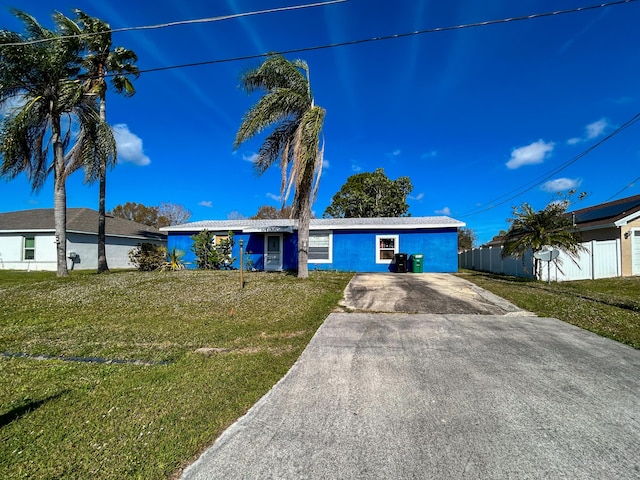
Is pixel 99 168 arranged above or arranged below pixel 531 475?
above

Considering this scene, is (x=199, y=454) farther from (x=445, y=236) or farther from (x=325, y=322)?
(x=445, y=236)

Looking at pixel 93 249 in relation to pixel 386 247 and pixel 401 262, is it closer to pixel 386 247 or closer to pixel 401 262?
pixel 386 247

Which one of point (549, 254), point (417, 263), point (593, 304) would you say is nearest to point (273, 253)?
point (417, 263)

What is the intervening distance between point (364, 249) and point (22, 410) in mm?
14088

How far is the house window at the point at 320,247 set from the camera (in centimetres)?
1636

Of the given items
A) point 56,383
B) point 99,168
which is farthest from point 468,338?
point 99,168

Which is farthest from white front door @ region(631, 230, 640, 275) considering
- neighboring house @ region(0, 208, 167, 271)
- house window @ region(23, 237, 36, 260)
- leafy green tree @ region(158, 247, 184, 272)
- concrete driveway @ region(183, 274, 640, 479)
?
house window @ region(23, 237, 36, 260)

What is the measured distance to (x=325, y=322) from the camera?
241 inches

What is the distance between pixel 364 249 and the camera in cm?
1598

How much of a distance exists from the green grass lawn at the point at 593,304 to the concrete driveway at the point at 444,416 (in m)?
1.19

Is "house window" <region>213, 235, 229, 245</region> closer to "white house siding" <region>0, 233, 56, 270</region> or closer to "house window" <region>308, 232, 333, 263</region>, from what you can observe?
"house window" <region>308, 232, 333, 263</region>

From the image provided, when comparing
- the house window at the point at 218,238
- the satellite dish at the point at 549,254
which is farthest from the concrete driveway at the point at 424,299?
the house window at the point at 218,238

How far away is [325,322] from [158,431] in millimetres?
3894

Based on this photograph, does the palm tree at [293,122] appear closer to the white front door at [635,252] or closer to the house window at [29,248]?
the white front door at [635,252]
